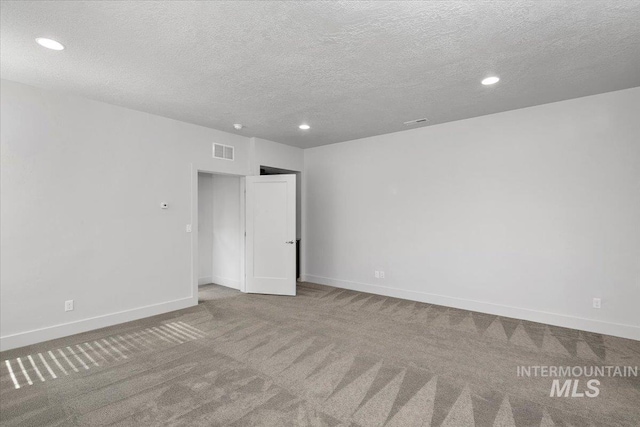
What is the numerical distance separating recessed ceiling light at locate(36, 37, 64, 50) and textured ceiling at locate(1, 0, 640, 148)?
7cm

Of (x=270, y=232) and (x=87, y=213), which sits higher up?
(x=87, y=213)

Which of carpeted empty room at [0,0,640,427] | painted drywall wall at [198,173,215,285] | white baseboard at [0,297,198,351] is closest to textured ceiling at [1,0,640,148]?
carpeted empty room at [0,0,640,427]

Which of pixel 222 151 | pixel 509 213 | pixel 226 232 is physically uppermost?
pixel 222 151

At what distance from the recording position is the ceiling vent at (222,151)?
5.09m

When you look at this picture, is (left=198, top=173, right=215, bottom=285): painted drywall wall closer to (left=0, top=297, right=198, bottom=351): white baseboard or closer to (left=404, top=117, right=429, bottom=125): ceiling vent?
(left=0, top=297, right=198, bottom=351): white baseboard

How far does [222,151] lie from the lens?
5199mm

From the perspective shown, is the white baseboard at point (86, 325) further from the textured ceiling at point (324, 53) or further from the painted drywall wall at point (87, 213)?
the textured ceiling at point (324, 53)

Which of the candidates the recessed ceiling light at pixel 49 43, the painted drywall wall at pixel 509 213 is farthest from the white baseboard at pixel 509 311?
the recessed ceiling light at pixel 49 43

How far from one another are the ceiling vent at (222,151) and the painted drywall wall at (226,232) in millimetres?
690

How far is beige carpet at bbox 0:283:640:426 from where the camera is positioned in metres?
2.18

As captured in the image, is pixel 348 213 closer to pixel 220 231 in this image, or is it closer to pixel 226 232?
pixel 226 232

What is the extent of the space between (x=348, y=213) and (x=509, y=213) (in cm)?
270

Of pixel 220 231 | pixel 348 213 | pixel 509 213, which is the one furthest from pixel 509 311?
pixel 220 231

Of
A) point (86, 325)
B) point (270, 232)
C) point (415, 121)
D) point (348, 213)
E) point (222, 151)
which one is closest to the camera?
point (86, 325)
